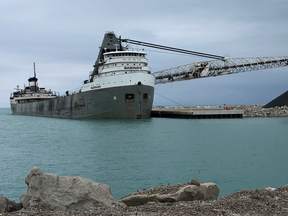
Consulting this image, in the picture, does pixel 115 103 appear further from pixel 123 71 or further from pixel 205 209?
pixel 205 209

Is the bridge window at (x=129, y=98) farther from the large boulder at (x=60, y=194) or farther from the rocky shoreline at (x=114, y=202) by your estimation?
the large boulder at (x=60, y=194)

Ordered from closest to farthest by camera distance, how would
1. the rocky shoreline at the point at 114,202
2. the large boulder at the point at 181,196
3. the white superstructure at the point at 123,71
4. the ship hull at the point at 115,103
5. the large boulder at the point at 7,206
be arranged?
the rocky shoreline at the point at 114,202, the large boulder at the point at 7,206, the large boulder at the point at 181,196, the white superstructure at the point at 123,71, the ship hull at the point at 115,103

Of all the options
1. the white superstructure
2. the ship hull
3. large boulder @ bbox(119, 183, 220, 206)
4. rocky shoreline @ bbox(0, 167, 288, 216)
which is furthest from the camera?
the ship hull

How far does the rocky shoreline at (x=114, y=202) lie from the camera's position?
Answer: 17.2 ft

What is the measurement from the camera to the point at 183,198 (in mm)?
6191

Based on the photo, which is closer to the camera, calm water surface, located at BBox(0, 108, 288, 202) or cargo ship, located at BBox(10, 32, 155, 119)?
calm water surface, located at BBox(0, 108, 288, 202)

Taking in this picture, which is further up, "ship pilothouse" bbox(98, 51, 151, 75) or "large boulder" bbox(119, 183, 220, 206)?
"ship pilothouse" bbox(98, 51, 151, 75)

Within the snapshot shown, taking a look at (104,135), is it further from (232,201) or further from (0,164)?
(232,201)

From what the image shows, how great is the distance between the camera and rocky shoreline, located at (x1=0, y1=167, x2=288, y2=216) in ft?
17.2

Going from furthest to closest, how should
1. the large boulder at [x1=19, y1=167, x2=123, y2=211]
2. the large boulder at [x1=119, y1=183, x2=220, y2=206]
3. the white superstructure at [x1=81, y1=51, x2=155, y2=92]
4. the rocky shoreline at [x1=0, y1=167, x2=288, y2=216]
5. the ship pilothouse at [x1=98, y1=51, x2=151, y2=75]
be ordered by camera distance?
the ship pilothouse at [x1=98, y1=51, x2=151, y2=75]
the white superstructure at [x1=81, y1=51, x2=155, y2=92]
the large boulder at [x1=119, y1=183, x2=220, y2=206]
the large boulder at [x1=19, y1=167, x2=123, y2=211]
the rocky shoreline at [x1=0, y1=167, x2=288, y2=216]

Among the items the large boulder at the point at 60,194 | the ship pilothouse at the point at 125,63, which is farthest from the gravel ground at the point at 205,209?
the ship pilothouse at the point at 125,63

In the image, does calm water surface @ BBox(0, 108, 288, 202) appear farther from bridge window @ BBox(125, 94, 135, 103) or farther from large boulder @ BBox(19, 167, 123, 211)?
bridge window @ BBox(125, 94, 135, 103)

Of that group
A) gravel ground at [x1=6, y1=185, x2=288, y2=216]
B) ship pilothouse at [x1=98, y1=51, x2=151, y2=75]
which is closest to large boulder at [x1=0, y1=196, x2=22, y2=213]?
gravel ground at [x1=6, y1=185, x2=288, y2=216]

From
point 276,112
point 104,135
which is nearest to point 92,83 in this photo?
point 104,135
